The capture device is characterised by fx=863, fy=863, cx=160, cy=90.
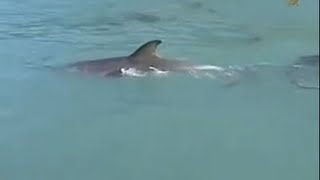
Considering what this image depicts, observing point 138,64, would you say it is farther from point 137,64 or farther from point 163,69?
point 163,69

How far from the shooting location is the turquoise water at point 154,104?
18.2ft

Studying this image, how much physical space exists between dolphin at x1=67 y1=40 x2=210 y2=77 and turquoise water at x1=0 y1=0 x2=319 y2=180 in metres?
0.13

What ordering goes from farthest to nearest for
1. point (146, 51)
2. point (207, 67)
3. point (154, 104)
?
point (207, 67) < point (146, 51) < point (154, 104)

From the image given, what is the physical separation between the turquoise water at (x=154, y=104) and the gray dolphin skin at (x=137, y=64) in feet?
0.44

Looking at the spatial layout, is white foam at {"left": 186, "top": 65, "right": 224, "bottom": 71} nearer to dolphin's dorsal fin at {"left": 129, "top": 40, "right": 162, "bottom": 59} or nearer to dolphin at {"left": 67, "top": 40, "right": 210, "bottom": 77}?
dolphin at {"left": 67, "top": 40, "right": 210, "bottom": 77}

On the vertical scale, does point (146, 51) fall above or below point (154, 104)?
above

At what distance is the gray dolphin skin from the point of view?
7465 mm

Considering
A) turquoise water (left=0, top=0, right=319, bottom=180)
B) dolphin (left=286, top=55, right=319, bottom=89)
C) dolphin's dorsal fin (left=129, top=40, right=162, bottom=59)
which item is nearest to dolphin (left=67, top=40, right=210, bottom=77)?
dolphin's dorsal fin (left=129, top=40, right=162, bottom=59)

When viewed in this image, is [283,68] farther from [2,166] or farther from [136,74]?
[2,166]

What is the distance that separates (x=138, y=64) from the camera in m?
7.51

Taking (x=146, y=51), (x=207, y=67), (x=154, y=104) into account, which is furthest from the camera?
(x=207, y=67)

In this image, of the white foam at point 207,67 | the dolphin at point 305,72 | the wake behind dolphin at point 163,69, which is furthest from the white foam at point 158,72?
the dolphin at point 305,72

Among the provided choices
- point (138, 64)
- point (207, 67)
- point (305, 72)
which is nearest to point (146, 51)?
point (138, 64)

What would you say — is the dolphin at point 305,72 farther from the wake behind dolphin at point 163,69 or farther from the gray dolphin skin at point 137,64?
the gray dolphin skin at point 137,64
